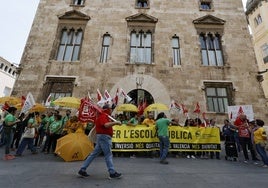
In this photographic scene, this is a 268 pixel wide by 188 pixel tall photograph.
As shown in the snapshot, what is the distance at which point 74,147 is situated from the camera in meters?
6.05

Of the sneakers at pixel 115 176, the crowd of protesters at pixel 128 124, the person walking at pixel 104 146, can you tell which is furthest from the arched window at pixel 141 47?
the sneakers at pixel 115 176

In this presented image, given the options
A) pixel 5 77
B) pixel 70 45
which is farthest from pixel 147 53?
pixel 5 77

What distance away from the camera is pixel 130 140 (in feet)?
24.3

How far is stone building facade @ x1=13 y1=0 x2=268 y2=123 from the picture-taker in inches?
496

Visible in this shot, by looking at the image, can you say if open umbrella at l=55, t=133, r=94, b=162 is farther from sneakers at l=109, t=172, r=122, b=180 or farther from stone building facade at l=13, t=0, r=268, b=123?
stone building facade at l=13, t=0, r=268, b=123

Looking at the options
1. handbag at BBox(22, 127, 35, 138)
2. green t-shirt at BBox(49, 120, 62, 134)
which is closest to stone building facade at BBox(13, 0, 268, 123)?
green t-shirt at BBox(49, 120, 62, 134)

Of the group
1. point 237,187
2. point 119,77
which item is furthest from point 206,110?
point 237,187

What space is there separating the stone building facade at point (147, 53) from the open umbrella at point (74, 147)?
6.44 meters

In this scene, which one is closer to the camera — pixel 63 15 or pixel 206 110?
pixel 206 110

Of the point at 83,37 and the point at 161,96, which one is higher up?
the point at 83,37

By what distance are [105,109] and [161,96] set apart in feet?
26.6

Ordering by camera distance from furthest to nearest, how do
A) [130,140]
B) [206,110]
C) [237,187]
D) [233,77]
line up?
[233,77] → [206,110] → [130,140] → [237,187]

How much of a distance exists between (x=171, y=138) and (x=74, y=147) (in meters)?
3.96

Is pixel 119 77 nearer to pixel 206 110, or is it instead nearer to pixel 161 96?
pixel 161 96
